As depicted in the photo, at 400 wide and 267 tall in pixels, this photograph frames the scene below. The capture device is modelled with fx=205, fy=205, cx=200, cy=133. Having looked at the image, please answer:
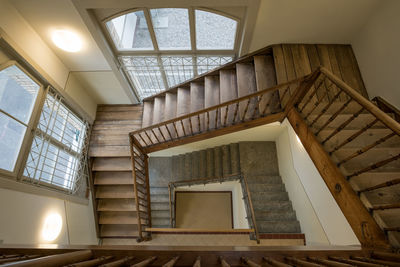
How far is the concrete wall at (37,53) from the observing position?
209 centimetres

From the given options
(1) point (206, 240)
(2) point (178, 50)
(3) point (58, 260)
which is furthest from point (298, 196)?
(3) point (58, 260)

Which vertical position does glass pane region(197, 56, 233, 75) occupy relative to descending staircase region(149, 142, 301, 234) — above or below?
above

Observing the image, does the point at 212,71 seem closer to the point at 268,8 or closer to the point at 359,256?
the point at 268,8

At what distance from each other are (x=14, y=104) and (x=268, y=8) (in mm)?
3210

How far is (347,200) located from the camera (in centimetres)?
155

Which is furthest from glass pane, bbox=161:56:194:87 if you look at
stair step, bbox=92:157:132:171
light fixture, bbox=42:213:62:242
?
light fixture, bbox=42:213:62:242

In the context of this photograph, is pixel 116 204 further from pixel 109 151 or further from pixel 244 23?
pixel 244 23

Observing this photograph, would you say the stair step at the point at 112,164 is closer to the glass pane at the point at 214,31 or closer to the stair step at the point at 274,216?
the glass pane at the point at 214,31

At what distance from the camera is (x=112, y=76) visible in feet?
10.6

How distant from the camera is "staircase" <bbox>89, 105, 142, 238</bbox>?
361 centimetres

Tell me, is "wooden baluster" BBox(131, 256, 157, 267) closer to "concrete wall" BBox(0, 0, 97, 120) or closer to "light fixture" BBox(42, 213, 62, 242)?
"light fixture" BBox(42, 213, 62, 242)

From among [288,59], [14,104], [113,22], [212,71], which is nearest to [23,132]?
[14,104]

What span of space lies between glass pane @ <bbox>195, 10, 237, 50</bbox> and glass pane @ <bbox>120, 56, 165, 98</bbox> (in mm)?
826

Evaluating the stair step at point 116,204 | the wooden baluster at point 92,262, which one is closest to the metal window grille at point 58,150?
the stair step at point 116,204
